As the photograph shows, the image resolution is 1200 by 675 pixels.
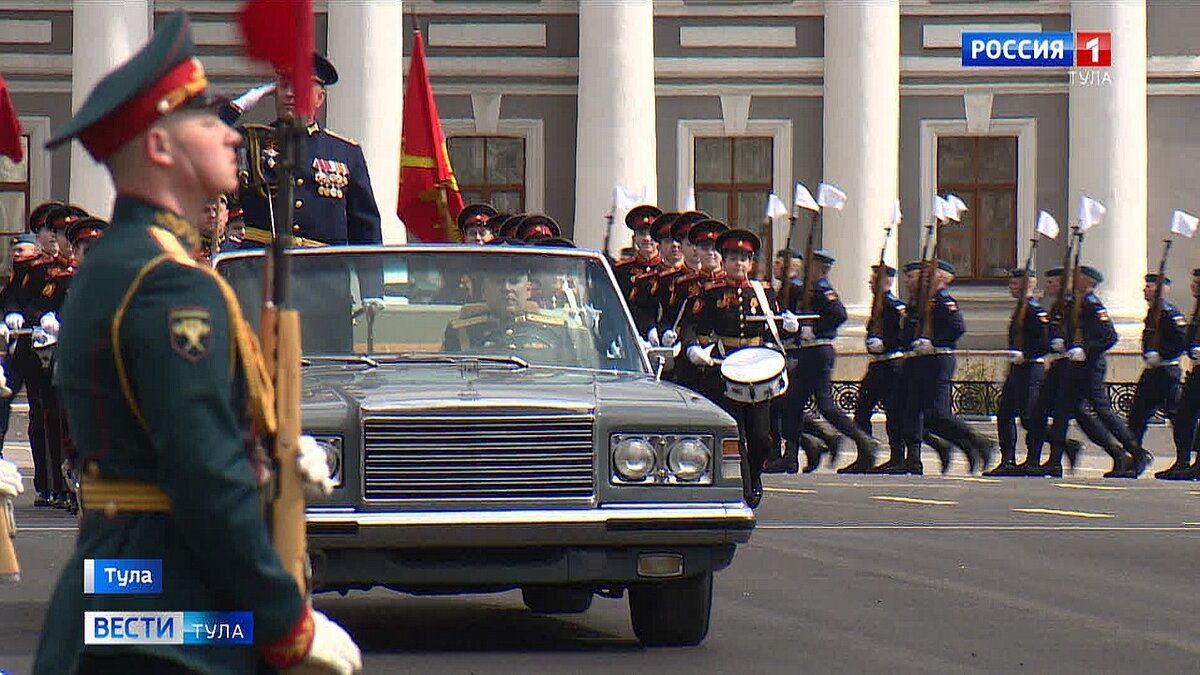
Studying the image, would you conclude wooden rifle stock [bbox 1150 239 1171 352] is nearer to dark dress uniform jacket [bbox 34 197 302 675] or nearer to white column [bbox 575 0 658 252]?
white column [bbox 575 0 658 252]

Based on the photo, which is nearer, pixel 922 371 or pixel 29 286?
pixel 29 286

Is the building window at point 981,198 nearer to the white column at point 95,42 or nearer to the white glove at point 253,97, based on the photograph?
the white column at point 95,42

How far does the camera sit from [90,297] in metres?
4.05

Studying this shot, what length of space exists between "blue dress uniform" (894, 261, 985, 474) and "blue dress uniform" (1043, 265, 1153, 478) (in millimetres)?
813

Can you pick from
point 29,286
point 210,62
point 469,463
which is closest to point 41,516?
point 29,286

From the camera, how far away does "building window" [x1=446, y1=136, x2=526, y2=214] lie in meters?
36.5

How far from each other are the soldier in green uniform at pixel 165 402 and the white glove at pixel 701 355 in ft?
47.3

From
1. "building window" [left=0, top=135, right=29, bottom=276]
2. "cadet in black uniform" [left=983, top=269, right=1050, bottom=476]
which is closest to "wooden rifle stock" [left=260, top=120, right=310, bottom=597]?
"cadet in black uniform" [left=983, top=269, right=1050, bottom=476]

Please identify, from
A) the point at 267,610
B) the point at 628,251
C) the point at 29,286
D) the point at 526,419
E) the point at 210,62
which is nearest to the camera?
the point at 267,610

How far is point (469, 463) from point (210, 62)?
26101 millimetres

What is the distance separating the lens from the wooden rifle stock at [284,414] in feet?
13.5

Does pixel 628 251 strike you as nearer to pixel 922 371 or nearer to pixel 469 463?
pixel 922 371

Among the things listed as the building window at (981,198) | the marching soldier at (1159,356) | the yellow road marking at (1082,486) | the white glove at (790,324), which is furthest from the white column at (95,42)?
the yellow road marking at (1082,486)

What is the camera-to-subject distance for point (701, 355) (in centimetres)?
1856
